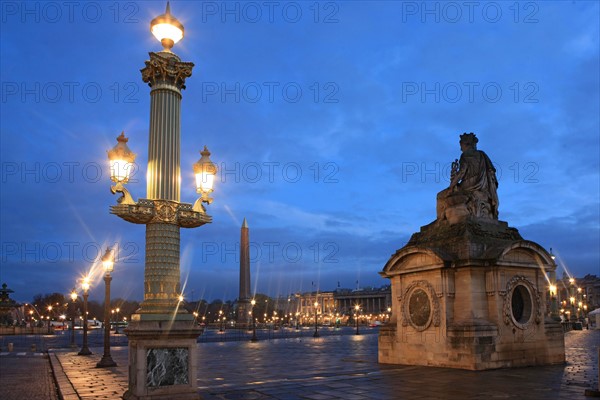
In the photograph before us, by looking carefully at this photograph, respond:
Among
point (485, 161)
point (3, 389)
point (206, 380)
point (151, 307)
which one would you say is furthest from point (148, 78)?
point (485, 161)

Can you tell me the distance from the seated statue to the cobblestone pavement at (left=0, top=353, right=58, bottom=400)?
15169 mm

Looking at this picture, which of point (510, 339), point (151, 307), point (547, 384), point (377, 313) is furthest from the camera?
point (377, 313)

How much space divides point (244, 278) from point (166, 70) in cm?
7377

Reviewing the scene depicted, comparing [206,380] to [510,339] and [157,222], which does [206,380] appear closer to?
[157,222]

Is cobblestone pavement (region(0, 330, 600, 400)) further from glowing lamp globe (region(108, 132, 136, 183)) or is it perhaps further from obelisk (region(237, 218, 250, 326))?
obelisk (region(237, 218, 250, 326))

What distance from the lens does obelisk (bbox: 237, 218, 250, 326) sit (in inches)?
3177

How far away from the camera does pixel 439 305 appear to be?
66.7 feet

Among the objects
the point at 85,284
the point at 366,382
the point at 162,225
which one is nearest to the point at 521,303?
the point at 366,382

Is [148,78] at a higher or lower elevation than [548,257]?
higher

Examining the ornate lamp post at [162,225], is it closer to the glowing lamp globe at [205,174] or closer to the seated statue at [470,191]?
the glowing lamp globe at [205,174]

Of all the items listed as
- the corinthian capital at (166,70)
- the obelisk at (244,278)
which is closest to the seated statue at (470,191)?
the corinthian capital at (166,70)

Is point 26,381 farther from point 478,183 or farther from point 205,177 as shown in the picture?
point 478,183

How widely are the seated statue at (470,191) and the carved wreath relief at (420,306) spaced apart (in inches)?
113

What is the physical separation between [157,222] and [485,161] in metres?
14.6
